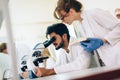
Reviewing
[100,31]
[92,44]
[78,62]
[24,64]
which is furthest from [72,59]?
[24,64]

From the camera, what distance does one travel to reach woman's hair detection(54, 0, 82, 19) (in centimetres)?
170

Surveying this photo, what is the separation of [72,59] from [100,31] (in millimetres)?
316

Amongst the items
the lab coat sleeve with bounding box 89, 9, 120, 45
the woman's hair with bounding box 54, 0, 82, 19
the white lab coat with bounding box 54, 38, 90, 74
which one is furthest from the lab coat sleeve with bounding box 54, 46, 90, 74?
Result: the woman's hair with bounding box 54, 0, 82, 19

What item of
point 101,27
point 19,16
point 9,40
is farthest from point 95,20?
point 9,40

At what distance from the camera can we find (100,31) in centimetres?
163

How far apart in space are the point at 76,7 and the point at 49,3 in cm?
29

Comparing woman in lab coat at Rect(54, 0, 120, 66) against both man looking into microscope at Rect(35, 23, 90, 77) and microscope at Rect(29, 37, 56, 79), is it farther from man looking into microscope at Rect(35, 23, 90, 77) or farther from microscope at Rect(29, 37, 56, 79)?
microscope at Rect(29, 37, 56, 79)

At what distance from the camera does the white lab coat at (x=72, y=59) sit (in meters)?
1.53

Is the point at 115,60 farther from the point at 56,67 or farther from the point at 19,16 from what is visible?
the point at 19,16

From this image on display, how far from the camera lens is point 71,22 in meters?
1.72

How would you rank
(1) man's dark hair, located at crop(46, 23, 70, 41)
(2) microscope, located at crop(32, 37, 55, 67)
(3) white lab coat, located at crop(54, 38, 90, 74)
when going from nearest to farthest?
(3) white lab coat, located at crop(54, 38, 90, 74) < (1) man's dark hair, located at crop(46, 23, 70, 41) < (2) microscope, located at crop(32, 37, 55, 67)

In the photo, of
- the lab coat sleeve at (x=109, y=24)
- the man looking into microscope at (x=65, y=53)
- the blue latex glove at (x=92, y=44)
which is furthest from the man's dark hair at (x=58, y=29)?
the lab coat sleeve at (x=109, y=24)

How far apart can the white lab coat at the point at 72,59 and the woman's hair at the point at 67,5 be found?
0.86 ft

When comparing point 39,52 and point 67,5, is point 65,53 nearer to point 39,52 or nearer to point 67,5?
point 39,52
